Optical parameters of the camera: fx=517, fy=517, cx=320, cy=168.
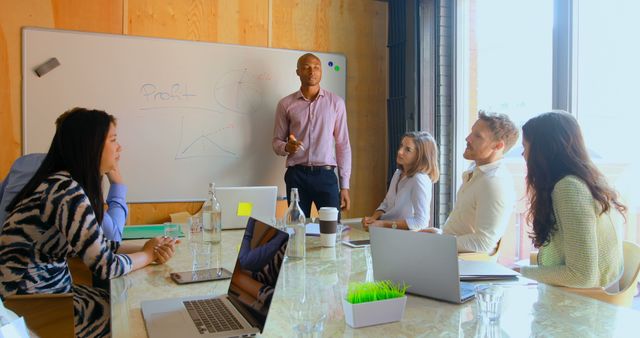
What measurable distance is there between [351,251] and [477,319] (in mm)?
862

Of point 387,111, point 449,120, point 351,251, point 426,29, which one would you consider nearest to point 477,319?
point 351,251

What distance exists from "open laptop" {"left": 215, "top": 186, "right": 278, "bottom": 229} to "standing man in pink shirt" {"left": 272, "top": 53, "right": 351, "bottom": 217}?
128 cm

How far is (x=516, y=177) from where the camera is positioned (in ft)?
11.2

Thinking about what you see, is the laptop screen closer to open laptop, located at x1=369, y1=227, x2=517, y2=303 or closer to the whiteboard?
open laptop, located at x1=369, y1=227, x2=517, y2=303

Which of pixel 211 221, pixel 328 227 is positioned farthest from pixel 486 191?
pixel 211 221

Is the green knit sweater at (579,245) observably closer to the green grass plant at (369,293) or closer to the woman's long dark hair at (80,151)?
the green grass plant at (369,293)

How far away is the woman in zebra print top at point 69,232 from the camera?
162 centimetres

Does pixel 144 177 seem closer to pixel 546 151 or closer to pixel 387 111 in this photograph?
pixel 387 111

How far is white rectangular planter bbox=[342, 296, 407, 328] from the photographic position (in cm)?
118

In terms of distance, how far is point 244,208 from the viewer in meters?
2.61

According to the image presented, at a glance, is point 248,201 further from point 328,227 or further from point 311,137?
point 311,137

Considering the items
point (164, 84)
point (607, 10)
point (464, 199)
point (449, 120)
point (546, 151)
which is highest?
point (607, 10)

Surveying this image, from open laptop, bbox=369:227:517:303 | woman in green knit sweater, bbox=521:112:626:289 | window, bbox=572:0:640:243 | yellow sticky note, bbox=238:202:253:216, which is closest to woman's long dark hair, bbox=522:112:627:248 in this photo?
woman in green knit sweater, bbox=521:112:626:289

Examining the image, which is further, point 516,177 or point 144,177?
point 144,177
